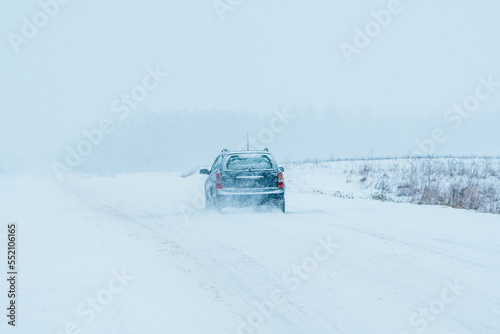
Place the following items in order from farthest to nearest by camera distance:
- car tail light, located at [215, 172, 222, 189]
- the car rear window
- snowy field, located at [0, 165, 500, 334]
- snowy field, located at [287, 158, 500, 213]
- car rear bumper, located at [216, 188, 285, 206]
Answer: snowy field, located at [287, 158, 500, 213]
the car rear window
car tail light, located at [215, 172, 222, 189]
car rear bumper, located at [216, 188, 285, 206]
snowy field, located at [0, 165, 500, 334]

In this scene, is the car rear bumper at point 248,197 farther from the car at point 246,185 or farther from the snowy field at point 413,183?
the snowy field at point 413,183

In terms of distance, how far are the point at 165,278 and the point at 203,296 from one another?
1.00m

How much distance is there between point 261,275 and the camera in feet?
21.7

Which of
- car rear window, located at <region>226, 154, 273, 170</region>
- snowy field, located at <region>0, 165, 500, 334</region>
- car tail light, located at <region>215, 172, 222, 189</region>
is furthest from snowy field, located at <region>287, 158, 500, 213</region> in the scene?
car tail light, located at <region>215, 172, 222, 189</region>

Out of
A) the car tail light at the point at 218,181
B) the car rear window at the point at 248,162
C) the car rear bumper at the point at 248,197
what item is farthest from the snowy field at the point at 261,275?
the car rear window at the point at 248,162

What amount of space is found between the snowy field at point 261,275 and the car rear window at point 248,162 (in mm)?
2335

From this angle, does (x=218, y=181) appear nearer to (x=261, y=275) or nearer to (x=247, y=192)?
(x=247, y=192)

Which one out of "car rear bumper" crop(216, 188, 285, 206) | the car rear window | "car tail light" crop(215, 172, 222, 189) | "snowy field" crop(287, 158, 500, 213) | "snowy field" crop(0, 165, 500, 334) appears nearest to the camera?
"snowy field" crop(0, 165, 500, 334)

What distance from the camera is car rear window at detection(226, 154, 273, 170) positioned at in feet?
47.0

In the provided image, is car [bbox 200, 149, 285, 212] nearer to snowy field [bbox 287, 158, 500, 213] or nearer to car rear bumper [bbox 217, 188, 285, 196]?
car rear bumper [bbox 217, 188, 285, 196]

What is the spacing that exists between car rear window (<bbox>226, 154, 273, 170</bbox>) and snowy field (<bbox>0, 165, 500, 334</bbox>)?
2335 mm

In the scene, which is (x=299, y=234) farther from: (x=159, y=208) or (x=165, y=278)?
(x=159, y=208)

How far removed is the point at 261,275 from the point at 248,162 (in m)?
8.08

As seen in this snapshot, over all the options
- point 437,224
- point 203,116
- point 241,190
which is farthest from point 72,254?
point 203,116
